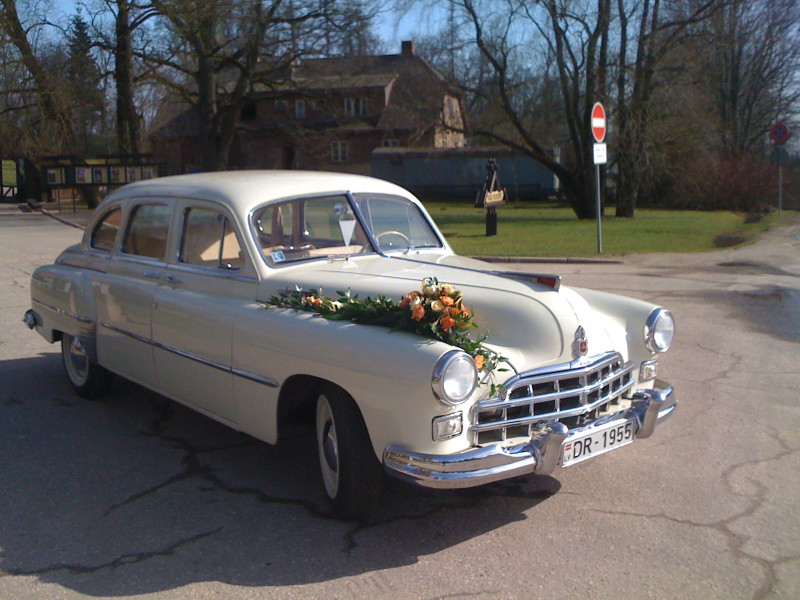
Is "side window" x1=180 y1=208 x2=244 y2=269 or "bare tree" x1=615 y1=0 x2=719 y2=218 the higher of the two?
"bare tree" x1=615 y1=0 x2=719 y2=218

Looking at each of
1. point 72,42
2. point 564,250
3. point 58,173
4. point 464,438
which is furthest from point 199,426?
point 72,42

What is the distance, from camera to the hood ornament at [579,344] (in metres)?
3.99

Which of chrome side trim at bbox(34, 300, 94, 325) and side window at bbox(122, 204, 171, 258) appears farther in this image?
chrome side trim at bbox(34, 300, 94, 325)

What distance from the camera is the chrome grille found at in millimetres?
3684

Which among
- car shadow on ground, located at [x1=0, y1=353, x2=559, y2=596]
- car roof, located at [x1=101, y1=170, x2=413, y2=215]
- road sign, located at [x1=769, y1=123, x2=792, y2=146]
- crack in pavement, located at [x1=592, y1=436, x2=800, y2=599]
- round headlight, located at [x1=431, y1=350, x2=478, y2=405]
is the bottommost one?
crack in pavement, located at [x1=592, y1=436, x2=800, y2=599]

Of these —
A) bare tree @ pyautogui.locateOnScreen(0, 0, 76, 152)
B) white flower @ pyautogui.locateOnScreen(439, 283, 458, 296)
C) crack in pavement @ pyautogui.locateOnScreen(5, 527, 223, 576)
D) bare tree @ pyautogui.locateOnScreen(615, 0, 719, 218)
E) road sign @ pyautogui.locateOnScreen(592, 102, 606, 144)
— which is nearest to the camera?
crack in pavement @ pyautogui.locateOnScreen(5, 527, 223, 576)

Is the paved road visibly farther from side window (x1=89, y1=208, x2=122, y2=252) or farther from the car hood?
side window (x1=89, y1=208, x2=122, y2=252)

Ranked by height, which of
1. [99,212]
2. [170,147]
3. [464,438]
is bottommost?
[464,438]

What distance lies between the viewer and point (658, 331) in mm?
4637

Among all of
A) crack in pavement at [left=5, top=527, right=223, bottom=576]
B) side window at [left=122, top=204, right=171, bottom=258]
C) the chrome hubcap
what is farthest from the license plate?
the chrome hubcap

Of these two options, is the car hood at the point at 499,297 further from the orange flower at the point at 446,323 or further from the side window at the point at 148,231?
the side window at the point at 148,231

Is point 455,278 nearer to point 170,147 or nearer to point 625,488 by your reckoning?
point 625,488

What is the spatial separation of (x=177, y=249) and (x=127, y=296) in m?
0.56

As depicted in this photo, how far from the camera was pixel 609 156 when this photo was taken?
29.3 metres
